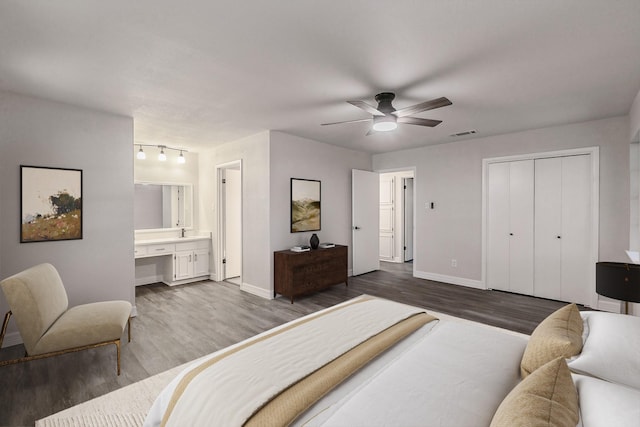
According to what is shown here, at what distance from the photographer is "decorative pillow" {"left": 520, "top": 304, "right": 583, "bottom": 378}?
4.48 feet

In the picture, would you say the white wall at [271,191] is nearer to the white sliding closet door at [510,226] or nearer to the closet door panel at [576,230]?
the white sliding closet door at [510,226]

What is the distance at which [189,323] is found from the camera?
11.4 ft

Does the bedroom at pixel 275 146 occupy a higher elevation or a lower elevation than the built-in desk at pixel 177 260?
higher

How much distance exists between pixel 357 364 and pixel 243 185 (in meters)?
3.91

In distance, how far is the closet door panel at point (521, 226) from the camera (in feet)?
14.8

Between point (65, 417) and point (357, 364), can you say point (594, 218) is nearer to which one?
point (357, 364)

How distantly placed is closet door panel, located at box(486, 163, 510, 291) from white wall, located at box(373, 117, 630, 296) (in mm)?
157

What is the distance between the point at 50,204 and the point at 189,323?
1962 mm

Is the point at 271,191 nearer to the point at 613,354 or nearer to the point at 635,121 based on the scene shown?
the point at 613,354

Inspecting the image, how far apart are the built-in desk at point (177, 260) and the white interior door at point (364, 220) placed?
289cm

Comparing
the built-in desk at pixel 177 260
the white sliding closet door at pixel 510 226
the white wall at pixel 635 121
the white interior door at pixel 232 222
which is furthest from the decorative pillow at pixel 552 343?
the built-in desk at pixel 177 260

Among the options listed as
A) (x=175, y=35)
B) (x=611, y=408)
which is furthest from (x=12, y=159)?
(x=611, y=408)

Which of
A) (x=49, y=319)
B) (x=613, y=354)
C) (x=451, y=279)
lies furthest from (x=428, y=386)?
(x=451, y=279)

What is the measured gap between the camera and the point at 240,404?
1171 millimetres
